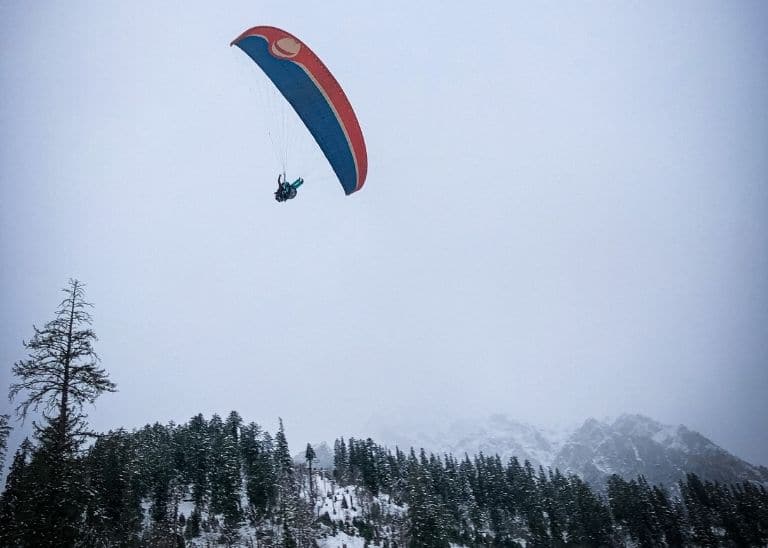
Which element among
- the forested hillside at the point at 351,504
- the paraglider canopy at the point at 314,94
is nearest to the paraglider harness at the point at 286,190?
the paraglider canopy at the point at 314,94

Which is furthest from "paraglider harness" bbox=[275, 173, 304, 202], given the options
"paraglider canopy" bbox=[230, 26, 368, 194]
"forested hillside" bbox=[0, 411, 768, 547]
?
"forested hillside" bbox=[0, 411, 768, 547]

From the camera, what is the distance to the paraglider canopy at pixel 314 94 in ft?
65.4

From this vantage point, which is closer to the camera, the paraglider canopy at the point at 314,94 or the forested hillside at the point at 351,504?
the paraglider canopy at the point at 314,94

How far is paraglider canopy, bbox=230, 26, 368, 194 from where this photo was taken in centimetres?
1994

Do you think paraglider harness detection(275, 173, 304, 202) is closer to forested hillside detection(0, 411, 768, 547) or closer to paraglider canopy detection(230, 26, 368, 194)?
paraglider canopy detection(230, 26, 368, 194)

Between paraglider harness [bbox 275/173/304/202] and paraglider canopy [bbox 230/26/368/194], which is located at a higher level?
paraglider canopy [bbox 230/26/368/194]

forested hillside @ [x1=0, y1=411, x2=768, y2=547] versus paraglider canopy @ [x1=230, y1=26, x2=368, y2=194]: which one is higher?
paraglider canopy @ [x1=230, y1=26, x2=368, y2=194]

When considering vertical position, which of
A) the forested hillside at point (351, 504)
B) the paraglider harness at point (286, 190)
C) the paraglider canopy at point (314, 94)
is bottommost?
the forested hillside at point (351, 504)

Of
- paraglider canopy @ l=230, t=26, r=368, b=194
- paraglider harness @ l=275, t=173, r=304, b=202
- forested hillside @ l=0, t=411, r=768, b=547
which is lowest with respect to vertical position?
forested hillside @ l=0, t=411, r=768, b=547

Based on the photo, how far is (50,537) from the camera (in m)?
11.1

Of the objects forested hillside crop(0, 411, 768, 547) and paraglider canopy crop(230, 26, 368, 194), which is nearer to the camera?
paraglider canopy crop(230, 26, 368, 194)

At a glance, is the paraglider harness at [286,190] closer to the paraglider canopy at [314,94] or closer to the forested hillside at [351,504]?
the paraglider canopy at [314,94]

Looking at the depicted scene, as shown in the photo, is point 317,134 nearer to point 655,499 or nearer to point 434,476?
point 434,476

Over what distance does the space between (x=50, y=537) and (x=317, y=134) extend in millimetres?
18378
